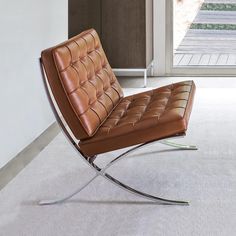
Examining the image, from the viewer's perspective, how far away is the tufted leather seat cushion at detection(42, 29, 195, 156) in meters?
2.47

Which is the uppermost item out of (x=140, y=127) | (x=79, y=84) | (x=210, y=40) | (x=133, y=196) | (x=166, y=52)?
(x=79, y=84)

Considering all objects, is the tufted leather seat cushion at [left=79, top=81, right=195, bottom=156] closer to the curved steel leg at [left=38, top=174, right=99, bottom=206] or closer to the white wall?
the curved steel leg at [left=38, top=174, right=99, bottom=206]

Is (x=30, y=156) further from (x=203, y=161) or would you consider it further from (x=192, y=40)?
(x=192, y=40)

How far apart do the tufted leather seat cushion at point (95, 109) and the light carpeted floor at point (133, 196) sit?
0.32 meters

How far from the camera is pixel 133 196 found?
2701 mm

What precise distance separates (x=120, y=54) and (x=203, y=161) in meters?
2.52

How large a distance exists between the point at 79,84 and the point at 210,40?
12.5 feet

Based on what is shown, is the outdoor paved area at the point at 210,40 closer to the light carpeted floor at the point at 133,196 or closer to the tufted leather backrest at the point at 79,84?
the light carpeted floor at the point at 133,196

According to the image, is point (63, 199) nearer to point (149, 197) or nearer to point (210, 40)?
point (149, 197)

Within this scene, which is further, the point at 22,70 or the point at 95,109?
the point at 22,70

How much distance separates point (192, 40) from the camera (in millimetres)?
6160

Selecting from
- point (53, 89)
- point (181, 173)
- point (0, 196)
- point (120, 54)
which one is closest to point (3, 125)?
point (0, 196)

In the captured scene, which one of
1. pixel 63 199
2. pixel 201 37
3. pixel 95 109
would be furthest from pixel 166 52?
pixel 63 199

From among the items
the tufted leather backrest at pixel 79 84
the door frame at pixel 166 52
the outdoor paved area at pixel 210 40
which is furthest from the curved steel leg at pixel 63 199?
the outdoor paved area at pixel 210 40
